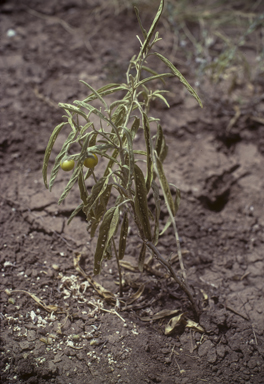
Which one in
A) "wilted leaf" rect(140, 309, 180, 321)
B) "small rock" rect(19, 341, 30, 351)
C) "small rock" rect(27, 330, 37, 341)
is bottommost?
"small rock" rect(19, 341, 30, 351)

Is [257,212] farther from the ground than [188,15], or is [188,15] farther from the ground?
[188,15]

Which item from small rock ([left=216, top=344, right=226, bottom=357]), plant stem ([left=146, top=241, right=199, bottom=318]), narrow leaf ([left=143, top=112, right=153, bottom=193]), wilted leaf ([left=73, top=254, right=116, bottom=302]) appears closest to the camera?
narrow leaf ([left=143, top=112, right=153, bottom=193])

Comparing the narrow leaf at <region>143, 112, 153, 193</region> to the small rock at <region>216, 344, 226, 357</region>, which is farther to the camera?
the small rock at <region>216, 344, 226, 357</region>

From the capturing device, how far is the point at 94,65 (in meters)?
A: 3.08

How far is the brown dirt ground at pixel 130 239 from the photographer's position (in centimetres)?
156

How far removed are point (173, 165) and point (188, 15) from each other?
201 centimetres

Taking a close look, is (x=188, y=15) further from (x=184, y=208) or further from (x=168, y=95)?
(x=184, y=208)

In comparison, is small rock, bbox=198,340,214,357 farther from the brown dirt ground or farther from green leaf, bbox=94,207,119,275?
green leaf, bbox=94,207,119,275

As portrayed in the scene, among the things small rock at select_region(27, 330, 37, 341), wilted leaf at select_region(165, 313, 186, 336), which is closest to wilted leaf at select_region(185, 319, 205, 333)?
wilted leaf at select_region(165, 313, 186, 336)

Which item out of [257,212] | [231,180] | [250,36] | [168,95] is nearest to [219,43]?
[250,36]

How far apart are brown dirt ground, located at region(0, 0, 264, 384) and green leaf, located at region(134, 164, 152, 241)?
58 centimetres

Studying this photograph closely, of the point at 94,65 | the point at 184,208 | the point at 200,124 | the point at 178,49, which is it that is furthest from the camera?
the point at 178,49

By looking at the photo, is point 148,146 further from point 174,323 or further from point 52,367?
point 52,367

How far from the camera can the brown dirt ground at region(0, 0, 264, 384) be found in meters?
1.56
